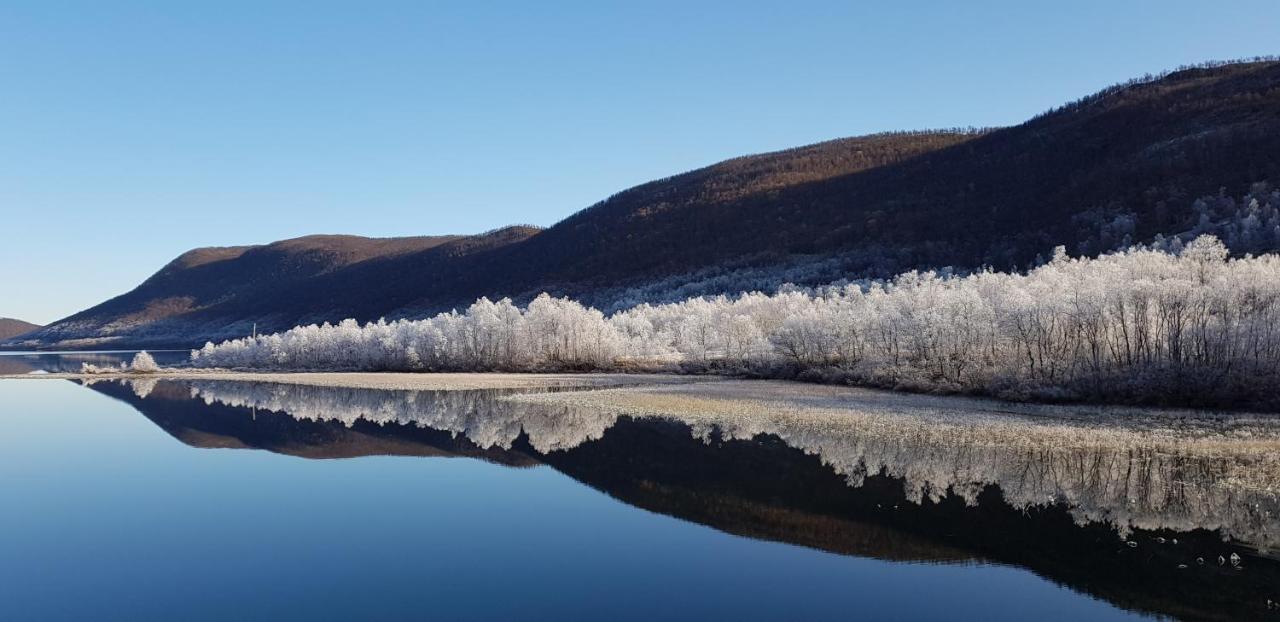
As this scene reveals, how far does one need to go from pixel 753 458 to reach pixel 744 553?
33.3ft

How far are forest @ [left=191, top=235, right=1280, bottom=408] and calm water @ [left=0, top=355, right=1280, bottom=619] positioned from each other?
19.4m

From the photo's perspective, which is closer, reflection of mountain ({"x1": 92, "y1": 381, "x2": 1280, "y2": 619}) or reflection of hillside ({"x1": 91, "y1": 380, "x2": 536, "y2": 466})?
reflection of mountain ({"x1": 92, "y1": 381, "x2": 1280, "y2": 619})

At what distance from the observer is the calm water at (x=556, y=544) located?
13242 millimetres

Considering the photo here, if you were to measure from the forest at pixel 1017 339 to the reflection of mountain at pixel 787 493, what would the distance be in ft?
50.4

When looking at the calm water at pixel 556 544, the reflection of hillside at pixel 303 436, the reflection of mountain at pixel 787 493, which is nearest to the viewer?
the calm water at pixel 556 544

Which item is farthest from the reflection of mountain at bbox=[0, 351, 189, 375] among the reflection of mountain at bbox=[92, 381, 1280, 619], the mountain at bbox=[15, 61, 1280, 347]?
the reflection of mountain at bbox=[92, 381, 1280, 619]

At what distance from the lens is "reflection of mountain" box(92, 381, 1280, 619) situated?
14.2 meters

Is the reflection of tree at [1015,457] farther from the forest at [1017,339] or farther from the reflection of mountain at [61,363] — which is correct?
the reflection of mountain at [61,363]

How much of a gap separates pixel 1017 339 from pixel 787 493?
101 ft

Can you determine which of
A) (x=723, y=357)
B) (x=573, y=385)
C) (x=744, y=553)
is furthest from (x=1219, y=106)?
(x=744, y=553)

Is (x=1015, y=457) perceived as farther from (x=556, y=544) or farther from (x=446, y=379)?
(x=446, y=379)

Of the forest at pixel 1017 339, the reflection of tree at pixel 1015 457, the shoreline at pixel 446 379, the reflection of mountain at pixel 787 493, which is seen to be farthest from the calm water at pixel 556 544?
the shoreline at pixel 446 379

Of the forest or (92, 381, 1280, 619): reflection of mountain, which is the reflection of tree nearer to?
(92, 381, 1280, 619): reflection of mountain

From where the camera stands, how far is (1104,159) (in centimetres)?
14275
